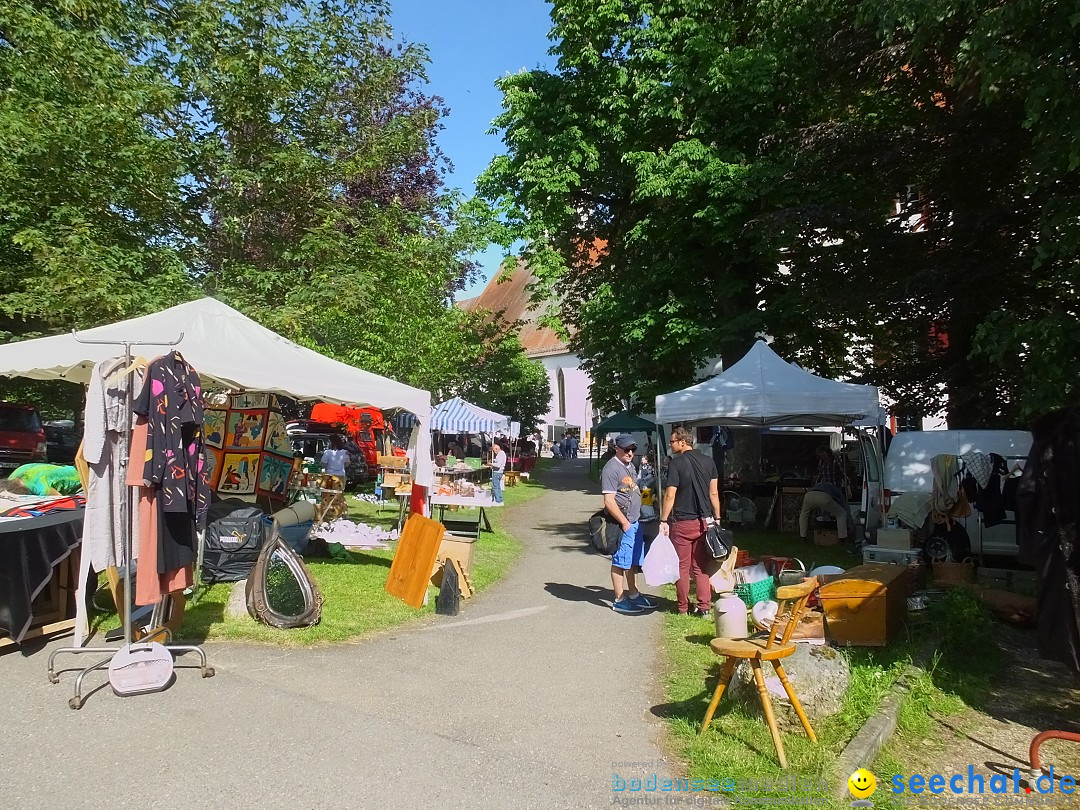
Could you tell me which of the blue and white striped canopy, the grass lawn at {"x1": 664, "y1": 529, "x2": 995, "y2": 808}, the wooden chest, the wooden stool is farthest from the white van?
the blue and white striped canopy

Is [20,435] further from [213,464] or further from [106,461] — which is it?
[106,461]

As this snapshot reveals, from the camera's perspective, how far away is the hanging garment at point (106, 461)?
539 cm

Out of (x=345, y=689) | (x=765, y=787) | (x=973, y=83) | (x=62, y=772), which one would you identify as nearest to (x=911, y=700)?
(x=765, y=787)

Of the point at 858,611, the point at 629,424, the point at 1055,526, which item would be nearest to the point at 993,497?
the point at 858,611

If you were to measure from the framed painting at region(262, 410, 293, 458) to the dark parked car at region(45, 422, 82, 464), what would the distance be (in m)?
12.7

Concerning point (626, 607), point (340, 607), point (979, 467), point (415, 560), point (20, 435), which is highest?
point (979, 467)

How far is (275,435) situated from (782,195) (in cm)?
1062

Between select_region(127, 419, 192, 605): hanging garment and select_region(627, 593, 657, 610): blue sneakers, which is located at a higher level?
select_region(127, 419, 192, 605): hanging garment

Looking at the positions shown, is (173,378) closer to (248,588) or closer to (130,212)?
(248,588)

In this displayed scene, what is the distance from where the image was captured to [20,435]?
63.3 ft

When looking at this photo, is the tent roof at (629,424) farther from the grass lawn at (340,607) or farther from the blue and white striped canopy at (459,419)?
the grass lawn at (340,607)

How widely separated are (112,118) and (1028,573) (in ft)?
45.6

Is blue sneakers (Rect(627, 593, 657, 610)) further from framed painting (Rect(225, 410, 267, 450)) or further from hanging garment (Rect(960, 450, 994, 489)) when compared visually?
framed painting (Rect(225, 410, 267, 450))

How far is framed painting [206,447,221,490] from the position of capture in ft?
38.1
